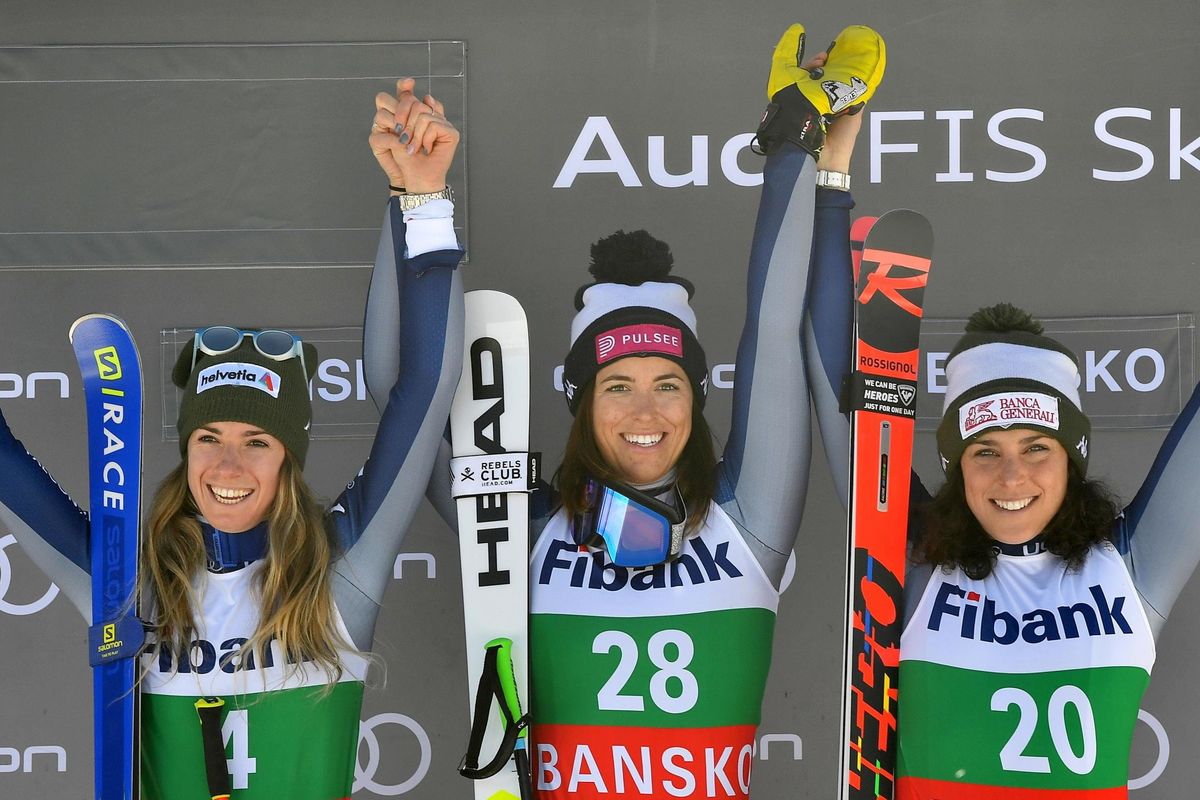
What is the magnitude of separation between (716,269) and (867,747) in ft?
4.69

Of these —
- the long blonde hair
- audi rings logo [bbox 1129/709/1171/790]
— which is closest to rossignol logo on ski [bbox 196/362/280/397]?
the long blonde hair

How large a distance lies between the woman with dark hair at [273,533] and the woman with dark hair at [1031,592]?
110cm

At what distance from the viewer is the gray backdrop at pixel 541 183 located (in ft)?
11.3

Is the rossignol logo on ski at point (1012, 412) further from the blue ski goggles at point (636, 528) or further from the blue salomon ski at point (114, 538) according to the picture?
the blue salomon ski at point (114, 538)

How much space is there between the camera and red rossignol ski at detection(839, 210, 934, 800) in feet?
8.38

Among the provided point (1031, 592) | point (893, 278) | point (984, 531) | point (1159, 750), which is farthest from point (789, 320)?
point (1159, 750)

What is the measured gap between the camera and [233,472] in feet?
8.38

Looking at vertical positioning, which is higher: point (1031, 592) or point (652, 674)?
point (1031, 592)

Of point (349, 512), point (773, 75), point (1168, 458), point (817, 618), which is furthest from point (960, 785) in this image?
point (773, 75)

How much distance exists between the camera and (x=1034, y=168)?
344 cm

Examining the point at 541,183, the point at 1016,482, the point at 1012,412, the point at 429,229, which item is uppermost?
the point at 541,183

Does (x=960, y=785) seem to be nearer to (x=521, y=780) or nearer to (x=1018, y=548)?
(x=1018, y=548)

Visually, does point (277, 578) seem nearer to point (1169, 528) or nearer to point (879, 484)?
point (879, 484)

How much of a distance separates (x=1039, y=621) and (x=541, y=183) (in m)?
1.76
